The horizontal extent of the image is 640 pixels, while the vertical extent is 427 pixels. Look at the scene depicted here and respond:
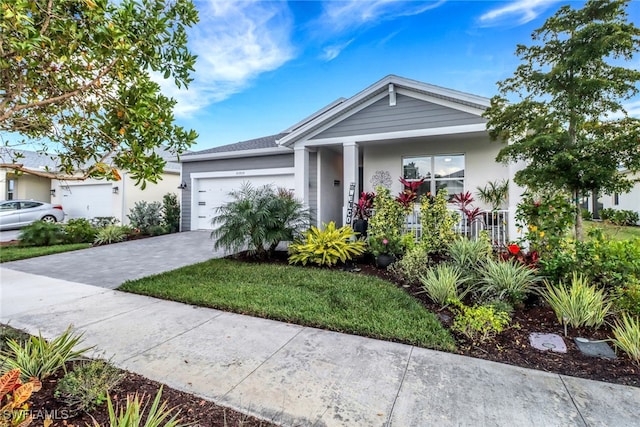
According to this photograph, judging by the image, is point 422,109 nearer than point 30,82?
No

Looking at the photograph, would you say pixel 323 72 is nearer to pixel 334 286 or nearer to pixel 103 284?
pixel 334 286

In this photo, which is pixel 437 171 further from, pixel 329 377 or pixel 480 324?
pixel 329 377

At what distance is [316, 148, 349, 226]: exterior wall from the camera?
9719 millimetres

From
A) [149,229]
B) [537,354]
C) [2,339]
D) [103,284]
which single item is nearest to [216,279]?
[103,284]

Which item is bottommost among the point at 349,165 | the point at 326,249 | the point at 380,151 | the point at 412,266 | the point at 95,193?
the point at 412,266

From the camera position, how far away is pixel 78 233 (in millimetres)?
10352

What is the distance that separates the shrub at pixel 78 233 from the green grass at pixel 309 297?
6.48 m

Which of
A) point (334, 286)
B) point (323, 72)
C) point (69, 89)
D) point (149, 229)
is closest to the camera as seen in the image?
point (69, 89)

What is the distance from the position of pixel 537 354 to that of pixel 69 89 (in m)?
5.42

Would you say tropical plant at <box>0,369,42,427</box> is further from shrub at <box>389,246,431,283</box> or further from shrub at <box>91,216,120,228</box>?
shrub at <box>91,216,120,228</box>

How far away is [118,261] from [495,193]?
9.72m

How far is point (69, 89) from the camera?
3172 mm

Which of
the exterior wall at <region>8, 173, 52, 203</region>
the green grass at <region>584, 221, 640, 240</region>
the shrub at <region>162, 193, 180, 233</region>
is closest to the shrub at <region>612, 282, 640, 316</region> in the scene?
the green grass at <region>584, 221, 640, 240</region>

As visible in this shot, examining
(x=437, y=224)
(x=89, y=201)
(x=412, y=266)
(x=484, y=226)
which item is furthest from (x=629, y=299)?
(x=89, y=201)
